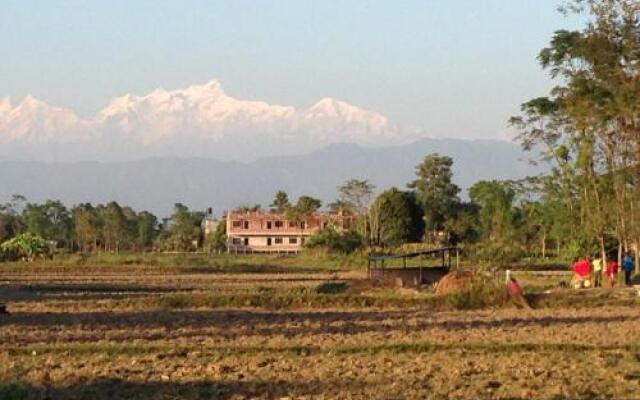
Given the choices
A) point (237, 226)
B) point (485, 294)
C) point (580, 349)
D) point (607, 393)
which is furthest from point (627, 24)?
point (237, 226)

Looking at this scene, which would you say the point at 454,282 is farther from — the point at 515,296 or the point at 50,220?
the point at 50,220

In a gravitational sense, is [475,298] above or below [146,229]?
below

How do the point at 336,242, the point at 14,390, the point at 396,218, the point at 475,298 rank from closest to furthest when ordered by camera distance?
1. the point at 14,390
2. the point at 475,298
3. the point at 336,242
4. the point at 396,218

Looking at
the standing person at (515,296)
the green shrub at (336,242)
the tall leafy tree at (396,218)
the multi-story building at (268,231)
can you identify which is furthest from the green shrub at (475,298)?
the multi-story building at (268,231)

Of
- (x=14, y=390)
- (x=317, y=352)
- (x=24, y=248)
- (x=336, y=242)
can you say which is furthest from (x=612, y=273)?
(x=24, y=248)

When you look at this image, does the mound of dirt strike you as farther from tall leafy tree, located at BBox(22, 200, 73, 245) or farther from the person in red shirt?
tall leafy tree, located at BBox(22, 200, 73, 245)

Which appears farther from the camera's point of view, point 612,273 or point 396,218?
point 396,218

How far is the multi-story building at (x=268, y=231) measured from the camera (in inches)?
4643

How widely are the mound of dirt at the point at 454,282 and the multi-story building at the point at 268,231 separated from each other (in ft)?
266

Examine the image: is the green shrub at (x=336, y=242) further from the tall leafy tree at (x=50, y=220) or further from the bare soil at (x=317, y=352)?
the bare soil at (x=317, y=352)

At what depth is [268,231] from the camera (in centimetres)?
11950

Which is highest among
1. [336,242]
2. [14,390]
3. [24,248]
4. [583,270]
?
[336,242]

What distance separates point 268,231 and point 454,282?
84.7m

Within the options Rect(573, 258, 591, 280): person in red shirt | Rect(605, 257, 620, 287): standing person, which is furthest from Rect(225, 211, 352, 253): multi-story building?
Rect(573, 258, 591, 280): person in red shirt
